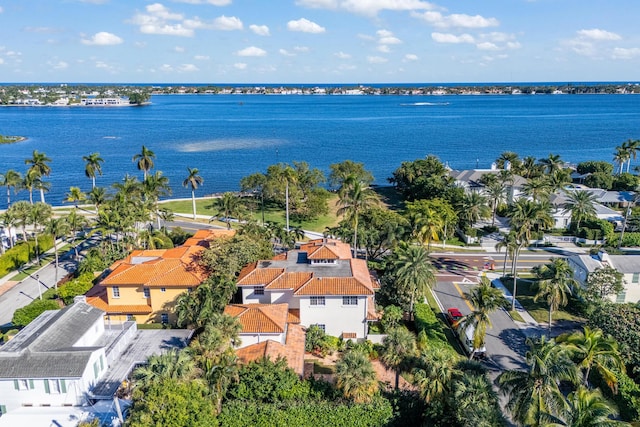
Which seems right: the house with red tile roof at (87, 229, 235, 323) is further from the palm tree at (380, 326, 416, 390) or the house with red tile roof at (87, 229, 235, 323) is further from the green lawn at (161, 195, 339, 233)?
the green lawn at (161, 195, 339, 233)

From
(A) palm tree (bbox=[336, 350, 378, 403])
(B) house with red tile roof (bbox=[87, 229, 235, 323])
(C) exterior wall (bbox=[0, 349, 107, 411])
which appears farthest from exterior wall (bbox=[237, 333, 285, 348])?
(C) exterior wall (bbox=[0, 349, 107, 411])

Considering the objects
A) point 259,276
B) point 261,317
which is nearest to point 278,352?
point 261,317

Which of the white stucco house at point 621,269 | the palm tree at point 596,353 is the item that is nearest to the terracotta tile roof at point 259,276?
the palm tree at point 596,353

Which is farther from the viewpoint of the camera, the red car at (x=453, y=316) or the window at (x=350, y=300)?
the red car at (x=453, y=316)

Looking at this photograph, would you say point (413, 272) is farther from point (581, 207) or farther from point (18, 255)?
point (18, 255)

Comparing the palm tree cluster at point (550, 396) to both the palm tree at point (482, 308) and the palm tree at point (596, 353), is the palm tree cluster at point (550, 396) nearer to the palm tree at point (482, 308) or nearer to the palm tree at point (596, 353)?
the palm tree at point (596, 353)

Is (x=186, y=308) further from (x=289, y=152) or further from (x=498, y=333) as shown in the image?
(x=289, y=152)
